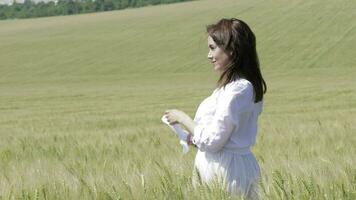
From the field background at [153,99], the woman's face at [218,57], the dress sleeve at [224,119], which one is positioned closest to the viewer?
the field background at [153,99]

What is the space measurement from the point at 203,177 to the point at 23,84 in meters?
33.1

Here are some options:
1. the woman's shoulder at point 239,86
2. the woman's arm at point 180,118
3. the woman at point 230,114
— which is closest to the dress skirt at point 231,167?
the woman at point 230,114

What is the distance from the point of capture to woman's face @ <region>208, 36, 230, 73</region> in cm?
242

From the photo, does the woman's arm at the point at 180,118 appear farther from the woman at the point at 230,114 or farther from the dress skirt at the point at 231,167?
the dress skirt at the point at 231,167

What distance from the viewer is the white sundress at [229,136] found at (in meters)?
2.32

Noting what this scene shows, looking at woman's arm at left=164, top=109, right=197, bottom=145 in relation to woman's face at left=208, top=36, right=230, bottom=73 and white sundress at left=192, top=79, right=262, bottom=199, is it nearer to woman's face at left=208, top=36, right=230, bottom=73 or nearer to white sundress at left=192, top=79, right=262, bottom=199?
white sundress at left=192, top=79, right=262, bottom=199

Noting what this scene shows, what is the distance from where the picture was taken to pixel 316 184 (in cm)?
189

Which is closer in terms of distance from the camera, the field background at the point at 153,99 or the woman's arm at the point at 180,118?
the field background at the point at 153,99

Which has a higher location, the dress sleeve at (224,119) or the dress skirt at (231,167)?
the dress sleeve at (224,119)

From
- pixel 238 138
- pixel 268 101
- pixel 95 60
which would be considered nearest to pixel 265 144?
pixel 238 138

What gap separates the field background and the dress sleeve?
15cm

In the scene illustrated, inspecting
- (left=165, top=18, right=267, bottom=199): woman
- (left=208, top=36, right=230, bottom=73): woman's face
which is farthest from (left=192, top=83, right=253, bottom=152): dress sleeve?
(left=208, top=36, right=230, bottom=73): woman's face

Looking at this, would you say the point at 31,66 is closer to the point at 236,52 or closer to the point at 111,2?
the point at 236,52

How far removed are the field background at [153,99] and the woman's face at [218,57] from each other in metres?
0.41
